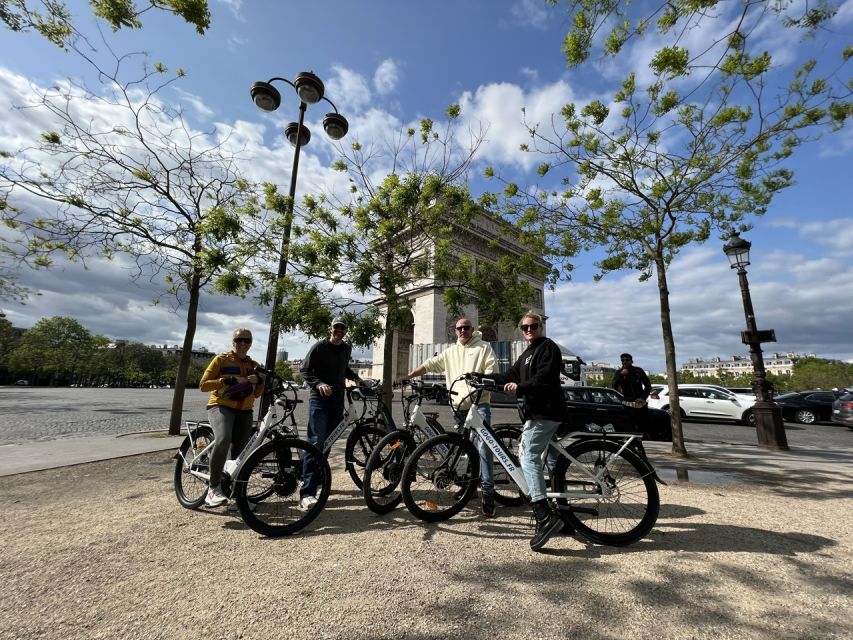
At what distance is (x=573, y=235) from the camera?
29.8 ft

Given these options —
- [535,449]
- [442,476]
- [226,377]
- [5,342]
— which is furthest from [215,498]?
[5,342]

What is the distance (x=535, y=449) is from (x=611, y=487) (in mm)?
736

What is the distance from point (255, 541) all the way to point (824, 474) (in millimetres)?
8031

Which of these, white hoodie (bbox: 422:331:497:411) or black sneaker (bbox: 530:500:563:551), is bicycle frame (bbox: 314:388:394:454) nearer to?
white hoodie (bbox: 422:331:497:411)

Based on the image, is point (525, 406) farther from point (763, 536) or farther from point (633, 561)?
point (763, 536)

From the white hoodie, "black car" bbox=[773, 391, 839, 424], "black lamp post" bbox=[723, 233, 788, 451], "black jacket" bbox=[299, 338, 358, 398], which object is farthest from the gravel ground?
"black car" bbox=[773, 391, 839, 424]

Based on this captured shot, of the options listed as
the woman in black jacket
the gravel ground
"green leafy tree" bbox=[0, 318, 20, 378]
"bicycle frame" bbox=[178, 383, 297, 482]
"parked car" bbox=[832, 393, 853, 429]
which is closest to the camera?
the gravel ground

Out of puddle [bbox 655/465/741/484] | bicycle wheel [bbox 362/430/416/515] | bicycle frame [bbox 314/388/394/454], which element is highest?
bicycle frame [bbox 314/388/394/454]

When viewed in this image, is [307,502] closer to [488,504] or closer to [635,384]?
[488,504]

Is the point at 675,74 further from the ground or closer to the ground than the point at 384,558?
further from the ground

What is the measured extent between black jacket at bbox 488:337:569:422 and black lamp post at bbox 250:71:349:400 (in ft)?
16.0

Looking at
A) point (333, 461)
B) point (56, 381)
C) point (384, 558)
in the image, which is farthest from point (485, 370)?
point (56, 381)

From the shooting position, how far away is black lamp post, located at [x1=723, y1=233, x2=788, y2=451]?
28.2 feet

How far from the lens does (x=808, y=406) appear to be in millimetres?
15656
